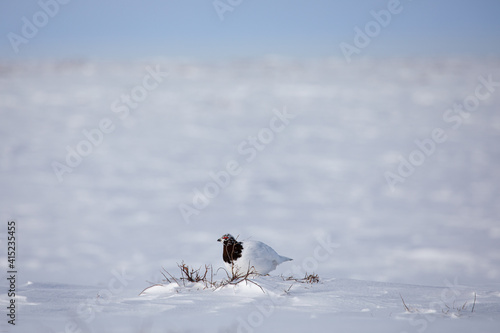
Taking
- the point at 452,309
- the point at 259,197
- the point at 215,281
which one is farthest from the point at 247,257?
the point at 259,197

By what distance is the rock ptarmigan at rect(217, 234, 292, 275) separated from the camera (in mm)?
5133

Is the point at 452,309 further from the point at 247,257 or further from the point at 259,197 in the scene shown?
the point at 259,197

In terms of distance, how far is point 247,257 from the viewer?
5137 mm

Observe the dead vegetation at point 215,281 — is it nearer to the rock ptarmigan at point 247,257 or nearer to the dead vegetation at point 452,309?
the rock ptarmigan at point 247,257

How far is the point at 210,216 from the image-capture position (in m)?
13.8

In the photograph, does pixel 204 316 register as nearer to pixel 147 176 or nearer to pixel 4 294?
pixel 4 294

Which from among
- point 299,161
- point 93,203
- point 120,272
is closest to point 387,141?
point 299,161

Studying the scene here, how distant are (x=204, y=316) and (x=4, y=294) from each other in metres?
2.06

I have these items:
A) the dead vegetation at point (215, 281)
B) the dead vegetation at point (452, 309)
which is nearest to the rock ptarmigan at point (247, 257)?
the dead vegetation at point (215, 281)

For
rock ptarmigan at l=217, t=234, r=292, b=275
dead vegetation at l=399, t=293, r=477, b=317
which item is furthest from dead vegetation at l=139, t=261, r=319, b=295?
dead vegetation at l=399, t=293, r=477, b=317

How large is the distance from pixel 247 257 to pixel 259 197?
33.9ft

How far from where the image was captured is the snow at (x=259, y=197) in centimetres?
440

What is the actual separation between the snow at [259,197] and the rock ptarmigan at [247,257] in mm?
144

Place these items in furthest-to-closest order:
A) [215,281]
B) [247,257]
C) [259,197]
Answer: [259,197] → [247,257] → [215,281]
